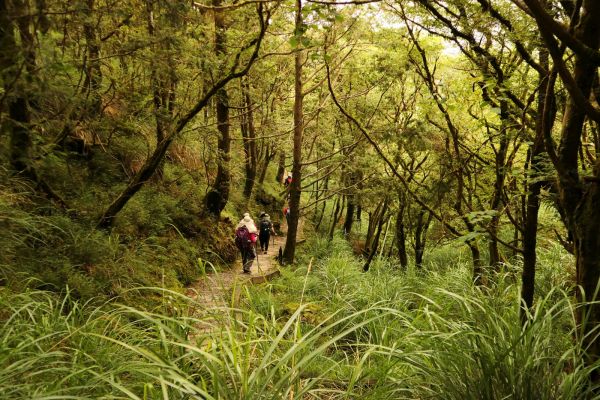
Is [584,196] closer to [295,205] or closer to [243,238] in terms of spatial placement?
[243,238]

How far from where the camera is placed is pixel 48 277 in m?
5.09

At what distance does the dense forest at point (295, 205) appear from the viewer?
200cm

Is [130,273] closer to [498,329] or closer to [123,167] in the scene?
[123,167]

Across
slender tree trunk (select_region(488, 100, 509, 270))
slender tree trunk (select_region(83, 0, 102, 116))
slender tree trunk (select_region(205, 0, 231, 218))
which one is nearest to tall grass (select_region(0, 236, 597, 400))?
slender tree trunk (select_region(488, 100, 509, 270))

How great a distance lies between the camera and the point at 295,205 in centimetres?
1091

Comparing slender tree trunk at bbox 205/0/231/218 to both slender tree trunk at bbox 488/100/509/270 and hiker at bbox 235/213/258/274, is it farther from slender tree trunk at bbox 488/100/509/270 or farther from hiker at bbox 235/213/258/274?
slender tree trunk at bbox 488/100/509/270

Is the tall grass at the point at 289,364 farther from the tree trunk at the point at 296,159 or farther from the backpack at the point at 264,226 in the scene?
the backpack at the point at 264,226

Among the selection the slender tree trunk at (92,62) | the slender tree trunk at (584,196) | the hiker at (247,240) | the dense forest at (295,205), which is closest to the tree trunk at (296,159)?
the dense forest at (295,205)

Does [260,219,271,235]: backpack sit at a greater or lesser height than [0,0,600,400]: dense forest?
lesser

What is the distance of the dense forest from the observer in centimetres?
200

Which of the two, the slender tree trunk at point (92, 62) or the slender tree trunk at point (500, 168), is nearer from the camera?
the slender tree trunk at point (500, 168)

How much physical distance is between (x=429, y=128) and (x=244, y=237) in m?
5.36

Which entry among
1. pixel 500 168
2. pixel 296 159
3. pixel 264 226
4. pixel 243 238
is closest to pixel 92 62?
pixel 243 238

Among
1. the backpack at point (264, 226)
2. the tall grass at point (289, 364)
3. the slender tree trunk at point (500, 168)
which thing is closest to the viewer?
the tall grass at point (289, 364)
